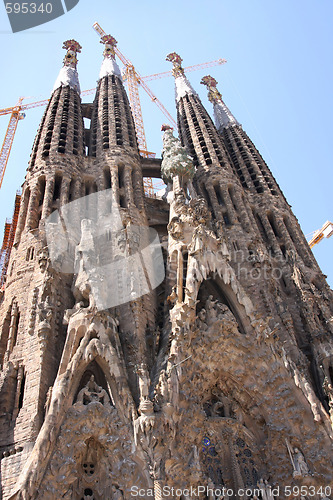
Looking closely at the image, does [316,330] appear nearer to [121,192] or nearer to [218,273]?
[218,273]

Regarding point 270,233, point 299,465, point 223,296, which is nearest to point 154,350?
point 223,296

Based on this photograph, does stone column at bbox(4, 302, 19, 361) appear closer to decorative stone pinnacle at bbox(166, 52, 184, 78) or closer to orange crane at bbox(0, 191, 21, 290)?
orange crane at bbox(0, 191, 21, 290)

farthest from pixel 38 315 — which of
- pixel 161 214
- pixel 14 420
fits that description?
pixel 161 214

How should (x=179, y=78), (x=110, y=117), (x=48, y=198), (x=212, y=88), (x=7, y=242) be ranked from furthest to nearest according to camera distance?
(x=212, y=88) → (x=179, y=78) → (x=7, y=242) → (x=110, y=117) → (x=48, y=198)

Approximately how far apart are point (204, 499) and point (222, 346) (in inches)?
181

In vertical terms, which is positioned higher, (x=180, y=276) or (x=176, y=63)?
(x=176, y=63)

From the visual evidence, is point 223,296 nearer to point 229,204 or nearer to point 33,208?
point 229,204

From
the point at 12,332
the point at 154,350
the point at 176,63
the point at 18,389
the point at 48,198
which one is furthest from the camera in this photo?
the point at 176,63

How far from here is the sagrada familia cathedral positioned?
12.8 m

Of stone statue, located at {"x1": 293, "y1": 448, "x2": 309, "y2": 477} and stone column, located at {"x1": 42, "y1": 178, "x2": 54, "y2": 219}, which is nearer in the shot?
stone statue, located at {"x1": 293, "y1": 448, "x2": 309, "y2": 477}

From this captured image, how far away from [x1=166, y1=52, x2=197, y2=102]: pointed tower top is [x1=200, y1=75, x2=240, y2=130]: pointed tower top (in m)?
1.78

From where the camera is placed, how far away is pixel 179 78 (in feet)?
122

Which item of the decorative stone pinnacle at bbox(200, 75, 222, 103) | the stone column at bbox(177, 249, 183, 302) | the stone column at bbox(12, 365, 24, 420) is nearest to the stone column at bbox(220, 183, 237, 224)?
the stone column at bbox(177, 249, 183, 302)

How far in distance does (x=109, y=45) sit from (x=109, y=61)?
348cm
